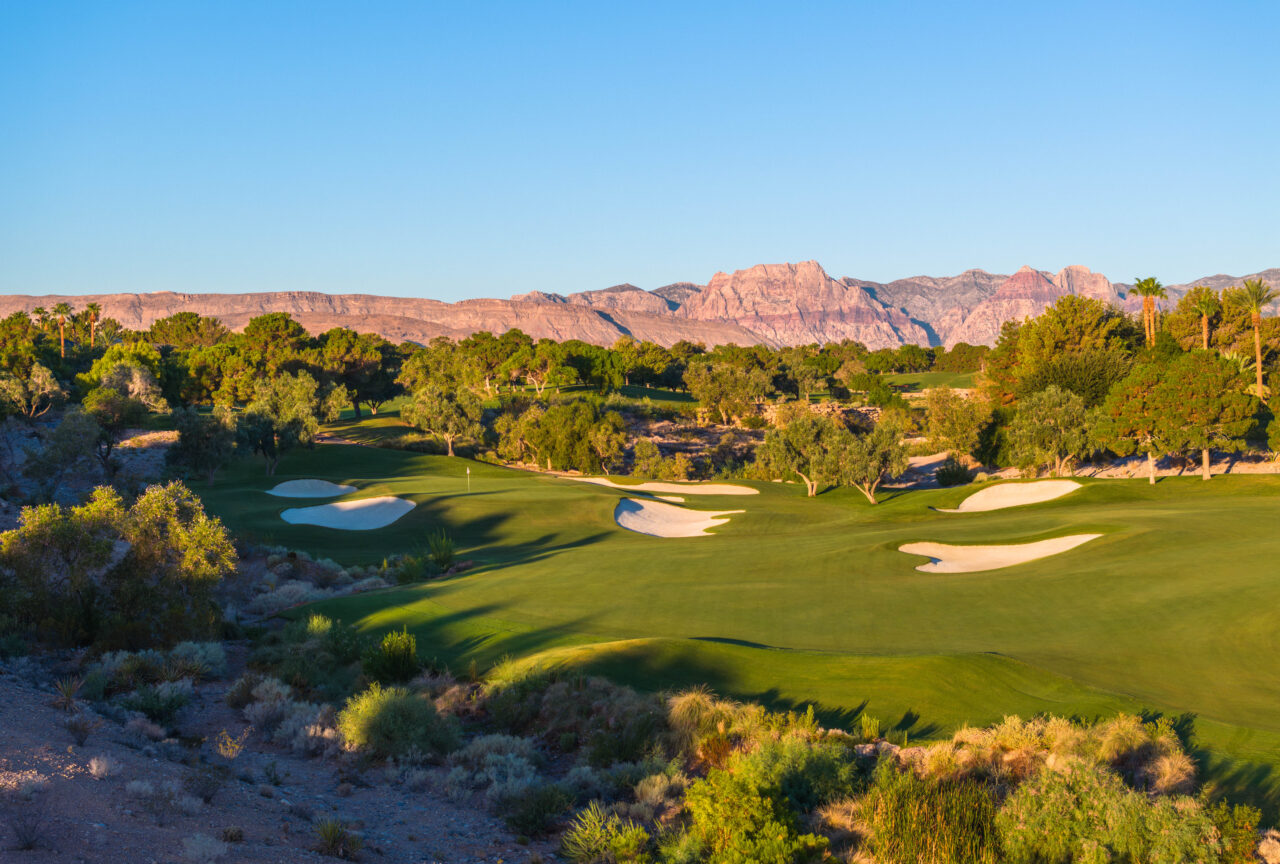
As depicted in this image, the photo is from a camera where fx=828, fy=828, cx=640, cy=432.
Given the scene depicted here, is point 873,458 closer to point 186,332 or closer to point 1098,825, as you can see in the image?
point 1098,825

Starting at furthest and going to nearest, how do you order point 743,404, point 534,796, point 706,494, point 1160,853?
point 743,404, point 706,494, point 534,796, point 1160,853

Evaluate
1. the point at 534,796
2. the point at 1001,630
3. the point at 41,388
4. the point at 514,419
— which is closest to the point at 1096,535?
the point at 1001,630

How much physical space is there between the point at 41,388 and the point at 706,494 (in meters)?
44.6

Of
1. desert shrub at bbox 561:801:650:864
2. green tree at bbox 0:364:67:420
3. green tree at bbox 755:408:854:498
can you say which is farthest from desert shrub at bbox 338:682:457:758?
green tree at bbox 0:364:67:420

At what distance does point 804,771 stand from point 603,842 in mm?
2281

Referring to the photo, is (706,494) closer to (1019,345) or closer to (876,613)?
(876,613)

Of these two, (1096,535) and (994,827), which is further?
(1096,535)

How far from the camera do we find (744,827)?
25.7 feet

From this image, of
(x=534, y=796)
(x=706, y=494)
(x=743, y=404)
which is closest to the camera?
(x=534, y=796)

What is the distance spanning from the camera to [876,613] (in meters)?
15.9

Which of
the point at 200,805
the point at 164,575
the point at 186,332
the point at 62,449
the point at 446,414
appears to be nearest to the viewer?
the point at 200,805

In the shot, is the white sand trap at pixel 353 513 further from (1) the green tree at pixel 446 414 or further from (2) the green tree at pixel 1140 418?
(2) the green tree at pixel 1140 418

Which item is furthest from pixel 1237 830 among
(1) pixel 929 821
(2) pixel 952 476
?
(2) pixel 952 476

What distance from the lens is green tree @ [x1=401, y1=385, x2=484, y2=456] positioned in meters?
62.2
